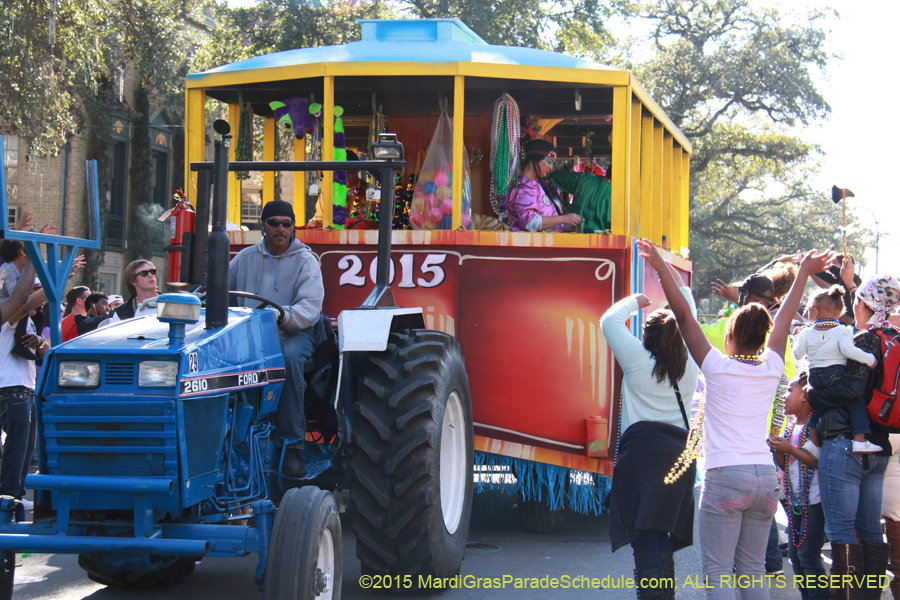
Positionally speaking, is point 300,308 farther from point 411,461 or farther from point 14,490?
point 14,490

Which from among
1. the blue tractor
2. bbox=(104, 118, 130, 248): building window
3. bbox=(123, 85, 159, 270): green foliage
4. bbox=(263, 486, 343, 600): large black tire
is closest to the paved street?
the blue tractor

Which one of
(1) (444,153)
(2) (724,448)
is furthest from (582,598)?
(1) (444,153)

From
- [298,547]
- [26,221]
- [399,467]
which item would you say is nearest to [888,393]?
[399,467]

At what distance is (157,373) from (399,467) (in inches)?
53.0

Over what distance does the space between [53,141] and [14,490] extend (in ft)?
35.8

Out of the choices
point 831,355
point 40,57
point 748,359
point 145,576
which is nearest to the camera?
point 748,359

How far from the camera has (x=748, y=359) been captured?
12.7 ft

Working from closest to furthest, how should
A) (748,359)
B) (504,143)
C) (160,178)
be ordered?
(748,359) → (504,143) → (160,178)

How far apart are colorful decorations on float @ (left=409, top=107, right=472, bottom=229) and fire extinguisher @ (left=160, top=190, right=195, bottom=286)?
1.58 meters

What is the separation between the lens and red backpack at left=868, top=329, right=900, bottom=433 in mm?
4582

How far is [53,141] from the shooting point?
15453 mm

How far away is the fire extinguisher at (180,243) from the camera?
493 centimetres

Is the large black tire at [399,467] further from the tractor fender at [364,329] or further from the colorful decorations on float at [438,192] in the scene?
the colorful decorations on float at [438,192]

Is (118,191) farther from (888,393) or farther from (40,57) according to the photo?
(888,393)
